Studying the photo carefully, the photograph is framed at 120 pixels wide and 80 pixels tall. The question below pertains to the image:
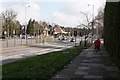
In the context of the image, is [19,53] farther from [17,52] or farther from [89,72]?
[89,72]

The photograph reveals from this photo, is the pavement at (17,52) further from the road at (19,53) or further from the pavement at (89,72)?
the pavement at (89,72)

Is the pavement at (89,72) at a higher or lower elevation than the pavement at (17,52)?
higher

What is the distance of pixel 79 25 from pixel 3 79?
28.9 m

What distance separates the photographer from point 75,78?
20.4ft

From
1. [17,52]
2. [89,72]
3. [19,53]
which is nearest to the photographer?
[89,72]

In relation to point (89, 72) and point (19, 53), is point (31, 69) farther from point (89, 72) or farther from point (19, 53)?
point (19, 53)

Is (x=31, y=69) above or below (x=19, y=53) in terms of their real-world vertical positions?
above

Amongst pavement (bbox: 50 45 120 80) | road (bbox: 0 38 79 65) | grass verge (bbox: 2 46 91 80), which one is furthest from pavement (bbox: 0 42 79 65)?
pavement (bbox: 50 45 120 80)

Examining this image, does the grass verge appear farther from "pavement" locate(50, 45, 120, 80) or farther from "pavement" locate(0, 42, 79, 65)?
"pavement" locate(0, 42, 79, 65)

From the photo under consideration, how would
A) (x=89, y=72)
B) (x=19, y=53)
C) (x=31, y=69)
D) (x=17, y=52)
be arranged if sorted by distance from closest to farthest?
(x=89, y=72) → (x=31, y=69) → (x=19, y=53) → (x=17, y=52)

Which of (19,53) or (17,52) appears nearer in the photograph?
(19,53)

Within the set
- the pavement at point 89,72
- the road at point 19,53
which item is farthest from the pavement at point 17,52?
the pavement at point 89,72

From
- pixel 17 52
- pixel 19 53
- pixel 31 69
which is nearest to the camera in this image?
pixel 31 69

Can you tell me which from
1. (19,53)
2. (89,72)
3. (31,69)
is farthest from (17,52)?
(89,72)
